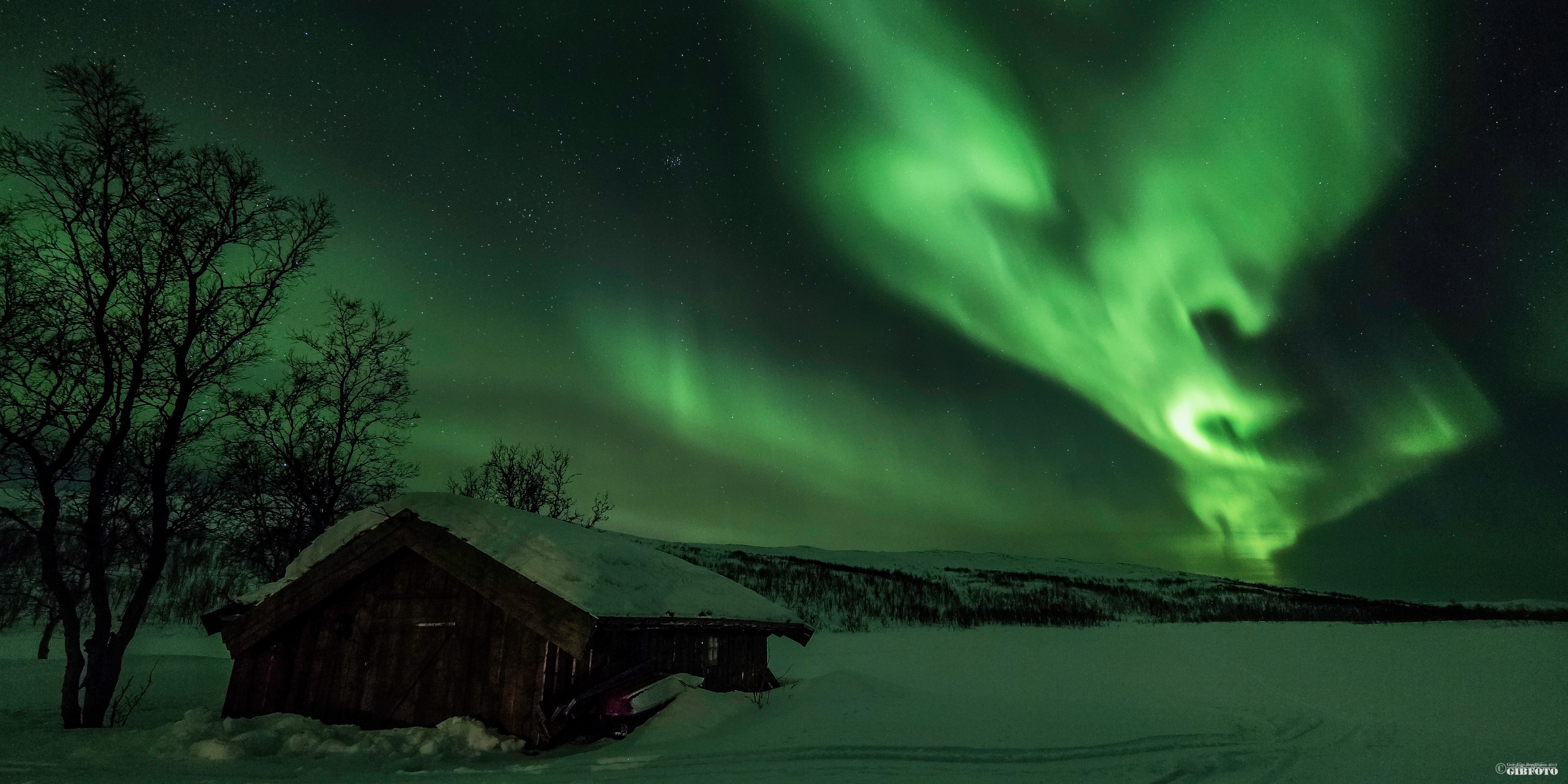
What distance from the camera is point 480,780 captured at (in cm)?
746

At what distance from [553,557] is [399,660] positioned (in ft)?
8.78

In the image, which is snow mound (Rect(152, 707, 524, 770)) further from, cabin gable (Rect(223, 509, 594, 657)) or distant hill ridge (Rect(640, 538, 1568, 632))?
distant hill ridge (Rect(640, 538, 1568, 632))

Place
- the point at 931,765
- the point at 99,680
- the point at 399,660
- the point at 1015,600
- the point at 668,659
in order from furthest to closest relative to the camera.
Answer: the point at 1015,600
the point at 99,680
the point at 668,659
the point at 399,660
the point at 931,765

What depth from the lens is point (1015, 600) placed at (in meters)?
47.6

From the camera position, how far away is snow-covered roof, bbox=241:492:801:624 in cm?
979

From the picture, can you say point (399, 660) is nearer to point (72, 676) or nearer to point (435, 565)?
point (435, 565)

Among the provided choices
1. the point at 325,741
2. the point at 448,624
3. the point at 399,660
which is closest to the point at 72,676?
the point at 325,741

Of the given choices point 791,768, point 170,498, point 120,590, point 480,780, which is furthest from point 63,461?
point 120,590

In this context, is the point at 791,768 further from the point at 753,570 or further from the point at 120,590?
the point at 753,570

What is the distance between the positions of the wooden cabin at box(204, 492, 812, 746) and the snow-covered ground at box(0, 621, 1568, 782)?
63 cm

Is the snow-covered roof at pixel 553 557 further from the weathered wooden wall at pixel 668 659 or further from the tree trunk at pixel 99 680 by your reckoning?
the tree trunk at pixel 99 680

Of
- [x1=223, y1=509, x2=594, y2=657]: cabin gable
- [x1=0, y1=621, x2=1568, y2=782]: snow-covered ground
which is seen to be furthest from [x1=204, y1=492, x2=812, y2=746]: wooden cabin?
[x1=0, y1=621, x2=1568, y2=782]: snow-covered ground

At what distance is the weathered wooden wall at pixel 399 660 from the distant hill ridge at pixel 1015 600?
23.2 metres

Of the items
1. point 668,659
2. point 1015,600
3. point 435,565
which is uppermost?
point 435,565
